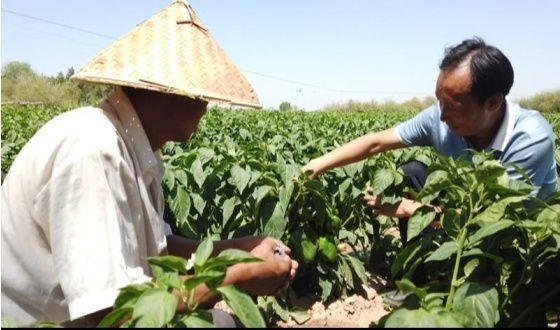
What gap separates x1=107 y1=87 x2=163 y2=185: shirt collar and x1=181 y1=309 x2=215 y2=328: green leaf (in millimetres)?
658

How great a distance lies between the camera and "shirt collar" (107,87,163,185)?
58.6 inches

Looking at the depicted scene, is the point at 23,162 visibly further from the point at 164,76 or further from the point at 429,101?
the point at 429,101

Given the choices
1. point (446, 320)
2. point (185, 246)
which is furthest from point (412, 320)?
point (185, 246)

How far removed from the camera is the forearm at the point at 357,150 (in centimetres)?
270

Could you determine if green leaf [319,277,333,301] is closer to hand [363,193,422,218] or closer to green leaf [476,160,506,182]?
hand [363,193,422,218]

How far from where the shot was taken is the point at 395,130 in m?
2.90

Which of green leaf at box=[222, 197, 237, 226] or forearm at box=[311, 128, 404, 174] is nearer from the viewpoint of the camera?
green leaf at box=[222, 197, 237, 226]

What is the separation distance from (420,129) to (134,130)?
1.82m

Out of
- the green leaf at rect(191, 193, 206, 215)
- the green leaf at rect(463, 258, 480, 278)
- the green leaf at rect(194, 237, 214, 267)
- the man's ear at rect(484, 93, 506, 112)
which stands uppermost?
the man's ear at rect(484, 93, 506, 112)

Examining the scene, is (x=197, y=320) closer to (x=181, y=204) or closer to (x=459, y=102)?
(x=181, y=204)

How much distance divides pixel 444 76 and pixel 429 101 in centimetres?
5133


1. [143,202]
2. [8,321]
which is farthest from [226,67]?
[8,321]

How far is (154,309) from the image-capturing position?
36.2 inches

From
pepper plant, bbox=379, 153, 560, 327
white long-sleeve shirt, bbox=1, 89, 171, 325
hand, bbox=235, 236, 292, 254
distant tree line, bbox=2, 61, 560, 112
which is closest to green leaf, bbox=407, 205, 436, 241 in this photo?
pepper plant, bbox=379, 153, 560, 327
